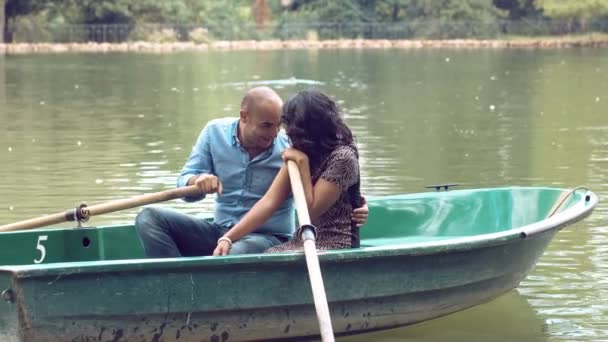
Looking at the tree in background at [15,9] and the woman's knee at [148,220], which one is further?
the tree in background at [15,9]

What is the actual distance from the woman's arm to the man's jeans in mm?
70

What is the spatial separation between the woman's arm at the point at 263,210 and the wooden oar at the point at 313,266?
209 mm

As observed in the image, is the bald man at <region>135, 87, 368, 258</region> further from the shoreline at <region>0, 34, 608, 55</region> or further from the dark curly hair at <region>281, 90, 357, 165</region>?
the shoreline at <region>0, 34, 608, 55</region>

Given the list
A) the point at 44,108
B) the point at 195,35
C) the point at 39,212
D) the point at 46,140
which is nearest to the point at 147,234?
the point at 39,212

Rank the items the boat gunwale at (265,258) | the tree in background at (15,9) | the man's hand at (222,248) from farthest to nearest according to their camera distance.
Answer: the tree in background at (15,9) → the man's hand at (222,248) → the boat gunwale at (265,258)

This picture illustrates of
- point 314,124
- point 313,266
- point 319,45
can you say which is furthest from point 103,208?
point 319,45

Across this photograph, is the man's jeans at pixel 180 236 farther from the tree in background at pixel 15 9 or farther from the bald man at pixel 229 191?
the tree in background at pixel 15 9

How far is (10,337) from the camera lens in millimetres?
5781

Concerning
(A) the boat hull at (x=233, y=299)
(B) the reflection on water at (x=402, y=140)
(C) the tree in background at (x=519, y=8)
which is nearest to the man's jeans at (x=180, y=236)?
(A) the boat hull at (x=233, y=299)

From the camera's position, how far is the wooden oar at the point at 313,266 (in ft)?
18.7

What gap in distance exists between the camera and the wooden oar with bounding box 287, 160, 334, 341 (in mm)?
5688

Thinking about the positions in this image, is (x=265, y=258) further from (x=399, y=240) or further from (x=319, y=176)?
(x=399, y=240)

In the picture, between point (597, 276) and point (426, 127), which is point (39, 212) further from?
point (426, 127)

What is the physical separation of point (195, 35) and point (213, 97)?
37.6m
